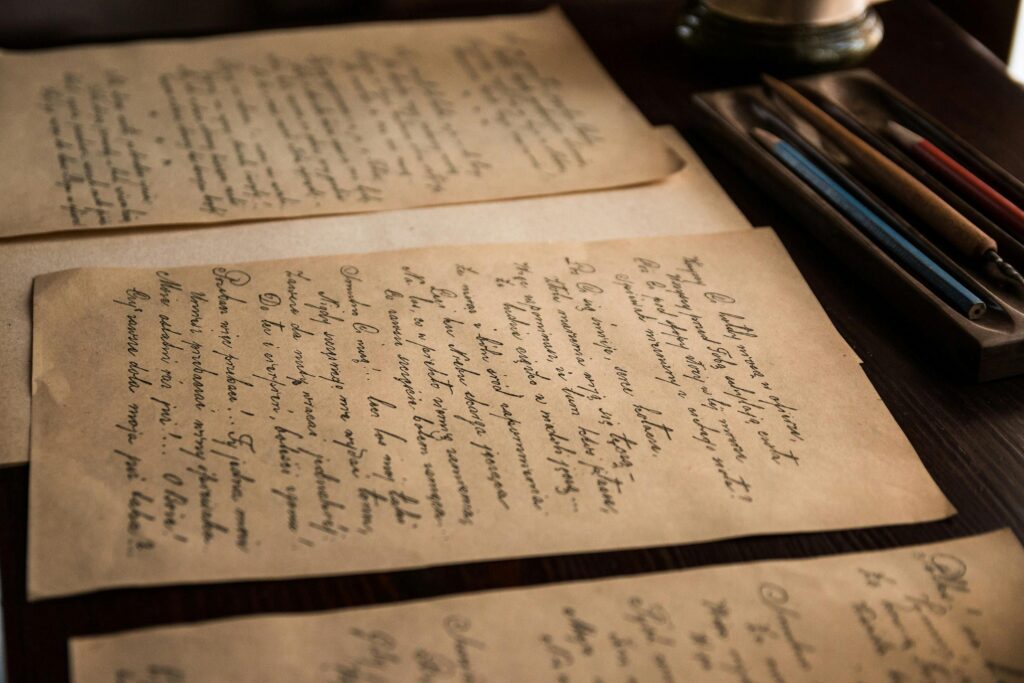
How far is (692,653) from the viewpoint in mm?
518

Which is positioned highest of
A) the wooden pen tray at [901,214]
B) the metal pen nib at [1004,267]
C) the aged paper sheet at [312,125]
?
the metal pen nib at [1004,267]

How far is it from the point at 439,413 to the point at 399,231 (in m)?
0.22

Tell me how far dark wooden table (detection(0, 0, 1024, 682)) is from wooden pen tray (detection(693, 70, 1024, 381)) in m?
0.01

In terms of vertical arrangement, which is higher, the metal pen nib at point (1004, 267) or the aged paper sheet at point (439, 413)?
the metal pen nib at point (1004, 267)

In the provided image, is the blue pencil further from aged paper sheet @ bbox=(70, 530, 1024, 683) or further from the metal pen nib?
aged paper sheet @ bbox=(70, 530, 1024, 683)

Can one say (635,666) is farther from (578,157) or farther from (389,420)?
(578,157)

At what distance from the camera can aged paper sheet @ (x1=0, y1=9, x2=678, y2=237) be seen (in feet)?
2.85

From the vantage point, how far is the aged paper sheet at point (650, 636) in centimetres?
51

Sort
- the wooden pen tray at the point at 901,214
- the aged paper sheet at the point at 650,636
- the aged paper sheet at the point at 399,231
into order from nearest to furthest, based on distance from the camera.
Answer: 1. the aged paper sheet at the point at 650,636
2. the wooden pen tray at the point at 901,214
3. the aged paper sheet at the point at 399,231

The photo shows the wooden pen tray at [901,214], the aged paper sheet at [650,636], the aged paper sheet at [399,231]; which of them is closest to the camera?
the aged paper sheet at [650,636]

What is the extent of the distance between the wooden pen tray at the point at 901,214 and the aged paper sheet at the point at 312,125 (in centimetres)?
7

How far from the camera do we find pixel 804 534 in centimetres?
58

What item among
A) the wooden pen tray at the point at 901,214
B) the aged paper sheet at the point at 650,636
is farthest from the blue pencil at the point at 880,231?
the aged paper sheet at the point at 650,636

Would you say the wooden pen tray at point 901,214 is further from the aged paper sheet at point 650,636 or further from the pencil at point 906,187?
the aged paper sheet at point 650,636
